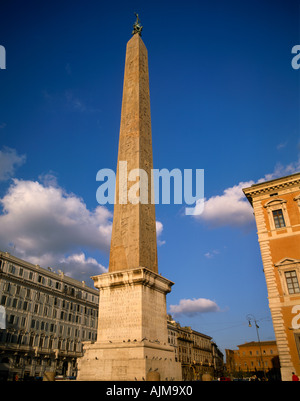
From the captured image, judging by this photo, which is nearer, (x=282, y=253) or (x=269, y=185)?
(x=282, y=253)

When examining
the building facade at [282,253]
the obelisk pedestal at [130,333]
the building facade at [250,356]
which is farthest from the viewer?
the building facade at [250,356]

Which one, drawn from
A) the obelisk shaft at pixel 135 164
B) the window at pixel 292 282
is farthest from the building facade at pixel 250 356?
the obelisk shaft at pixel 135 164

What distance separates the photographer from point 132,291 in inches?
423

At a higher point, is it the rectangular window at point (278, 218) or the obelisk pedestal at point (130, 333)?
the rectangular window at point (278, 218)

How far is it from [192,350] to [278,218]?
182 feet

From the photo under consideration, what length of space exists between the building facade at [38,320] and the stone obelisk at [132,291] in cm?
2723

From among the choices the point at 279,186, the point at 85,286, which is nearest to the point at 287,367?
the point at 279,186

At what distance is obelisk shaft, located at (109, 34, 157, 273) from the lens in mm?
11867

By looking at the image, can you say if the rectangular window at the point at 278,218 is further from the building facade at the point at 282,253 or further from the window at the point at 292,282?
the window at the point at 292,282

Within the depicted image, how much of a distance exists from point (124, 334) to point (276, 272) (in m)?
14.8

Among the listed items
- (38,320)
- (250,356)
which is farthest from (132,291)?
(250,356)

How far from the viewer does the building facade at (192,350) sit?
197ft

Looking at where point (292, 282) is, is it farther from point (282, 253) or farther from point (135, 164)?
point (135, 164)
